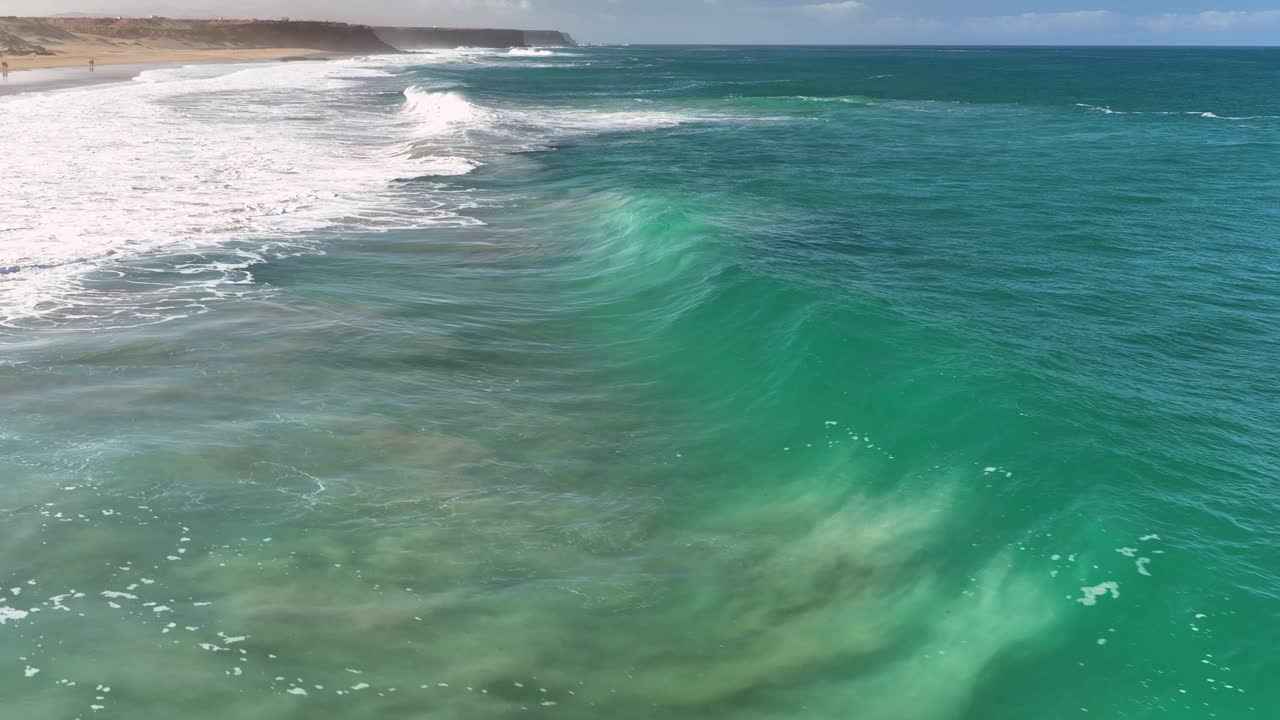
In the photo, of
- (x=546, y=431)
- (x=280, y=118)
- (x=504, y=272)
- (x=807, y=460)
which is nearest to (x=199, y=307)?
(x=504, y=272)

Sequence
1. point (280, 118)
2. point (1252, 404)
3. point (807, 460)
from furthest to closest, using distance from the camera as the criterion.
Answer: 1. point (280, 118)
2. point (1252, 404)
3. point (807, 460)

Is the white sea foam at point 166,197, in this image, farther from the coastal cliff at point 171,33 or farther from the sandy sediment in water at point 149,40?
the coastal cliff at point 171,33

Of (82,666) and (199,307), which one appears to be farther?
(199,307)

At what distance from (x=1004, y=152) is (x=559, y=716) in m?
33.5

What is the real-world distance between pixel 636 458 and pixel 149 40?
535 feet

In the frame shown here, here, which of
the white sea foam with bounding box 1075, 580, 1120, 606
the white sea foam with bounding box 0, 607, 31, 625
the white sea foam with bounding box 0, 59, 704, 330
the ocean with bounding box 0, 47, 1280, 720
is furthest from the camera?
the white sea foam with bounding box 0, 59, 704, 330

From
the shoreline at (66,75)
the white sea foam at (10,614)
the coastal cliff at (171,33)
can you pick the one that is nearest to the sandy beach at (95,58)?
the shoreline at (66,75)

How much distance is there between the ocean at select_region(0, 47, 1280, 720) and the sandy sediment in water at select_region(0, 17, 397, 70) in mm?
76655

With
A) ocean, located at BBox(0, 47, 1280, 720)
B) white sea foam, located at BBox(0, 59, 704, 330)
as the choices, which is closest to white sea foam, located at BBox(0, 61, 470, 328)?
white sea foam, located at BBox(0, 59, 704, 330)

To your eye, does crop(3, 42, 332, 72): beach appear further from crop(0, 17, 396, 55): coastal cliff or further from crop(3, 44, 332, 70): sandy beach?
crop(0, 17, 396, 55): coastal cliff

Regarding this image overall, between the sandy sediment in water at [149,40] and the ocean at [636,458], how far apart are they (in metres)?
76.7

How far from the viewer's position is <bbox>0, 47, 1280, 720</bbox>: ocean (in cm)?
734

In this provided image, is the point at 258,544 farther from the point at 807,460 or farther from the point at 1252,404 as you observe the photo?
the point at 1252,404

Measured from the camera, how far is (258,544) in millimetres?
8812
